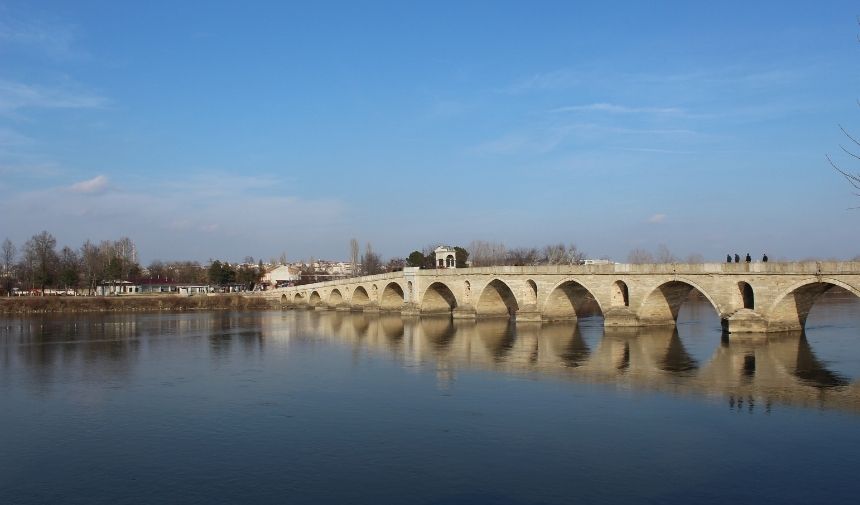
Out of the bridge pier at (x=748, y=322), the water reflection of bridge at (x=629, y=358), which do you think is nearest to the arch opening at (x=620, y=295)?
the water reflection of bridge at (x=629, y=358)

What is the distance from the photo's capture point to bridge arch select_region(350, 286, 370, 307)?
56156mm

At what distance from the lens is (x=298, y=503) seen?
29.7 ft

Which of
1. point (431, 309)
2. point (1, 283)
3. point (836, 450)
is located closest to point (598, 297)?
point (431, 309)

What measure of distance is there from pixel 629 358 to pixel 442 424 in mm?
10326

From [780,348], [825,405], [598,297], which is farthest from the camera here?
[598,297]

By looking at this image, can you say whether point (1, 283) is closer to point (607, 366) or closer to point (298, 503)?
point (607, 366)

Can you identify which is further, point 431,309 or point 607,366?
point 431,309

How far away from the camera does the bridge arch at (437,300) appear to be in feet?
145

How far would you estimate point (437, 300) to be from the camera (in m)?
44.9

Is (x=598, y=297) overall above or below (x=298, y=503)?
above

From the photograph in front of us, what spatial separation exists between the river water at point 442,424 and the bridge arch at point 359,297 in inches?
1207

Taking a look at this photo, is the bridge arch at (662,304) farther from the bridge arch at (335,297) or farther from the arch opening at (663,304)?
the bridge arch at (335,297)

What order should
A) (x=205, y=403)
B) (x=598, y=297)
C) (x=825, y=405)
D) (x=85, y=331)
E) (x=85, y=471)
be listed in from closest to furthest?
(x=85, y=471) → (x=825, y=405) → (x=205, y=403) → (x=598, y=297) → (x=85, y=331)

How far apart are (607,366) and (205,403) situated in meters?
11.1
